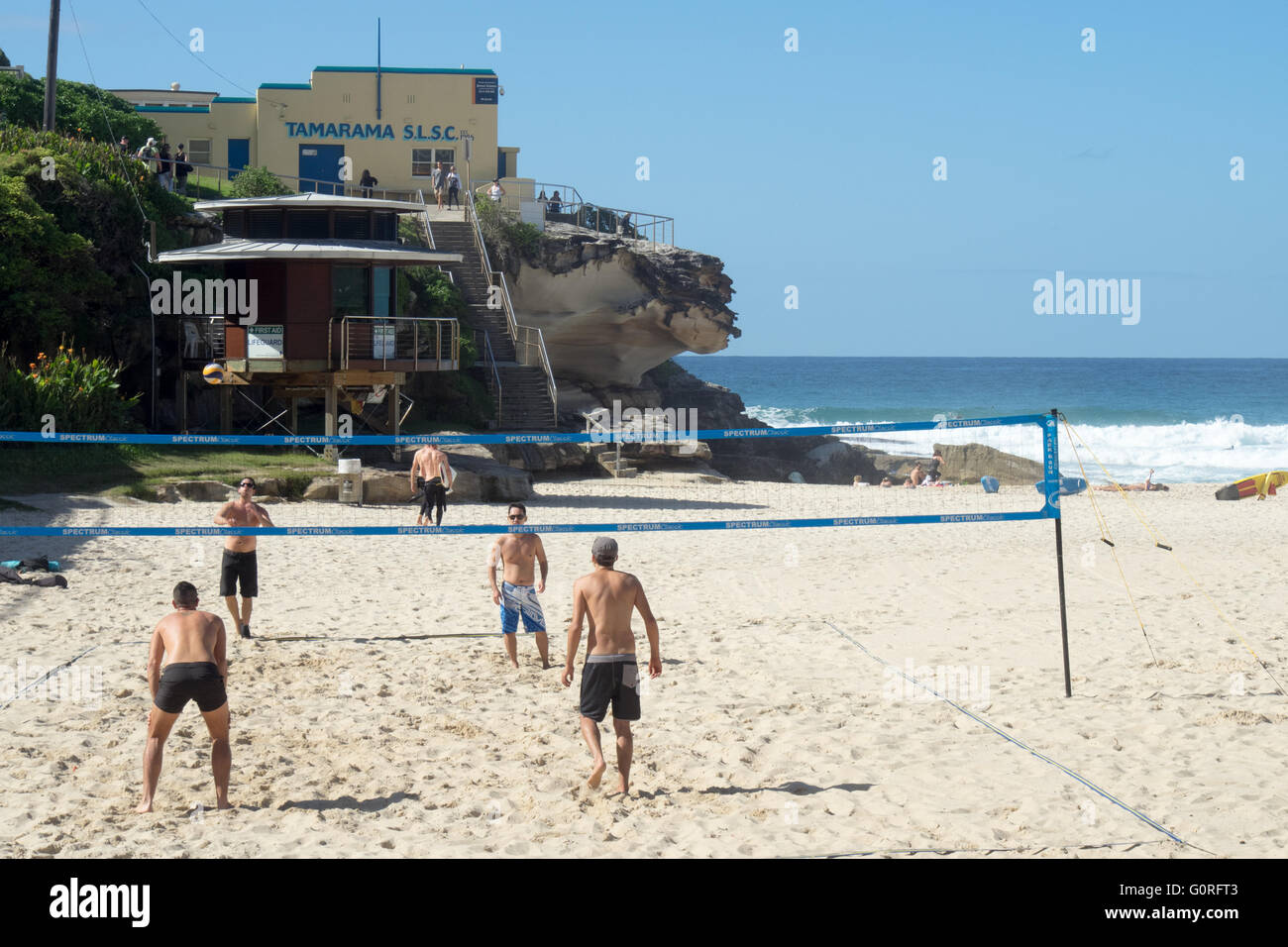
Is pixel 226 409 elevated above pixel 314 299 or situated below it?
below

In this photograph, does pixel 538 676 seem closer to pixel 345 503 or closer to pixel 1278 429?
pixel 345 503

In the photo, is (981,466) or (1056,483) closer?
(1056,483)

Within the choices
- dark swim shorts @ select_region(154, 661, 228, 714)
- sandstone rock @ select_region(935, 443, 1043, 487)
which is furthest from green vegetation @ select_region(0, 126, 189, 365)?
sandstone rock @ select_region(935, 443, 1043, 487)

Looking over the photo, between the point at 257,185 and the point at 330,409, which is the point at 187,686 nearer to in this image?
the point at 330,409

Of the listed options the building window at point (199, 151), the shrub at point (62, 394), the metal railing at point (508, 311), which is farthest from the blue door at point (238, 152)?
the shrub at point (62, 394)

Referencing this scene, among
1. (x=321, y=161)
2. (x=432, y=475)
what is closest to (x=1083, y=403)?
(x=321, y=161)

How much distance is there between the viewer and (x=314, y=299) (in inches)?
832

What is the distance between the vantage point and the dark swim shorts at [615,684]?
22.0 ft

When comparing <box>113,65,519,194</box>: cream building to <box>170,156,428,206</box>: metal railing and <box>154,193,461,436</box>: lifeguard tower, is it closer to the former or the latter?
<box>170,156,428,206</box>: metal railing

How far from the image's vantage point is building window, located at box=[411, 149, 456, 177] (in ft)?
121

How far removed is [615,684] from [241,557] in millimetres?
4802

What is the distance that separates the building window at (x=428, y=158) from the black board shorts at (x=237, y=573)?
93.2 ft

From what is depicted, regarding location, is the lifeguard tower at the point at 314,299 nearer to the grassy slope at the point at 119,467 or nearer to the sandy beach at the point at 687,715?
the grassy slope at the point at 119,467
